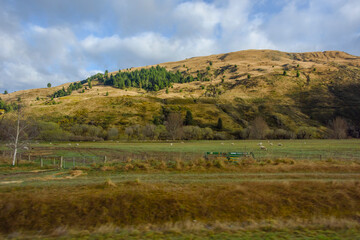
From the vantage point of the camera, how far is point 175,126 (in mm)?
114625

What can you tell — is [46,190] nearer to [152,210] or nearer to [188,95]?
[152,210]

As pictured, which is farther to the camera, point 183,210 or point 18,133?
point 18,133

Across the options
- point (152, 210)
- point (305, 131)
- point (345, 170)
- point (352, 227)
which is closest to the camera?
point (352, 227)

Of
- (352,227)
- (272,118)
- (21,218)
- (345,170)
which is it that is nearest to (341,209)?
(352,227)

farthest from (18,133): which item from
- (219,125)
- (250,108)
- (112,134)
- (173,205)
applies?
(250,108)

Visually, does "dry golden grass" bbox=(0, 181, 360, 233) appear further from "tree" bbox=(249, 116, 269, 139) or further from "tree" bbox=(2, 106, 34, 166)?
"tree" bbox=(249, 116, 269, 139)

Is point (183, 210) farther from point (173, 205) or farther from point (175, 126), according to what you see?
point (175, 126)

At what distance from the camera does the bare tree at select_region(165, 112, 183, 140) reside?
110 meters

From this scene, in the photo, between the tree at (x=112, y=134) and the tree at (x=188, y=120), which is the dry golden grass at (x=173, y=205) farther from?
the tree at (x=188, y=120)

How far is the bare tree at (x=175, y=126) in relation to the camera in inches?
4320

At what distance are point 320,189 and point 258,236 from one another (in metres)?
8.99

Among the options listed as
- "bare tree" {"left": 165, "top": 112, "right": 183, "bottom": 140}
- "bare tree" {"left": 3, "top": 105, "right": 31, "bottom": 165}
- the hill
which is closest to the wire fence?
"bare tree" {"left": 3, "top": 105, "right": 31, "bottom": 165}

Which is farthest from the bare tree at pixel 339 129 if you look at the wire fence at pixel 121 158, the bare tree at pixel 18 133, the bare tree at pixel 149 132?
the bare tree at pixel 18 133

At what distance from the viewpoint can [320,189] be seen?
14.9m
